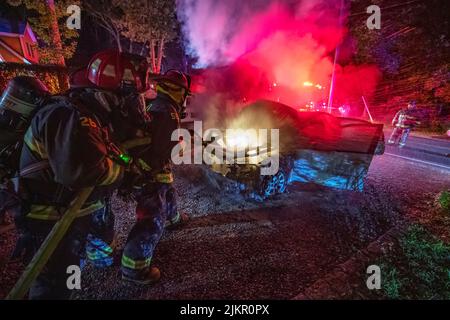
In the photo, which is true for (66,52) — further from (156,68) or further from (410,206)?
(410,206)

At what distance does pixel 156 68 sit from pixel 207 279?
16124 mm

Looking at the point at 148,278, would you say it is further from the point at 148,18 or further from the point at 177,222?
the point at 148,18

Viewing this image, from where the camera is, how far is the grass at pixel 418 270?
102 inches

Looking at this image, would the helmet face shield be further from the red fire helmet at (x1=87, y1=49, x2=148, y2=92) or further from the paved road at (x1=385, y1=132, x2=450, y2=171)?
the paved road at (x1=385, y1=132, x2=450, y2=171)

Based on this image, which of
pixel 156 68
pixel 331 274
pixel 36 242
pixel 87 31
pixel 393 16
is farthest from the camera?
pixel 87 31

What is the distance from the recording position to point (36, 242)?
7.11 ft

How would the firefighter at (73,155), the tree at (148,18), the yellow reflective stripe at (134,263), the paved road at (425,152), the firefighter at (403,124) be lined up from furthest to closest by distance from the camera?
1. the tree at (148,18)
2. the firefighter at (403,124)
3. the paved road at (425,152)
4. the yellow reflective stripe at (134,263)
5. the firefighter at (73,155)

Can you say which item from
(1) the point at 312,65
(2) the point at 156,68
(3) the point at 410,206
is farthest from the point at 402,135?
(2) the point at 156,68

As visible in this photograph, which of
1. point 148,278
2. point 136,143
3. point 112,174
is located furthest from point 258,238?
point 112,174

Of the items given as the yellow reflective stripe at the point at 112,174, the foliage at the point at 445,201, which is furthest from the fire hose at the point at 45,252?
the foliage at the point at 445,201

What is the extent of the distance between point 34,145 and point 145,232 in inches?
52.5

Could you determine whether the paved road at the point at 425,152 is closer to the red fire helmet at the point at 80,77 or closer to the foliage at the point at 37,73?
the red fire helmet at the point at 80,77

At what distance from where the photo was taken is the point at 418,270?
2.91m

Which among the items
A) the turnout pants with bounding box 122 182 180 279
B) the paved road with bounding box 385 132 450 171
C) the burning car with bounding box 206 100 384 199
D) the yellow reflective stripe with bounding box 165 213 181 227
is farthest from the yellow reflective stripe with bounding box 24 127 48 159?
the paved road with bounding box 385 132 450 171
